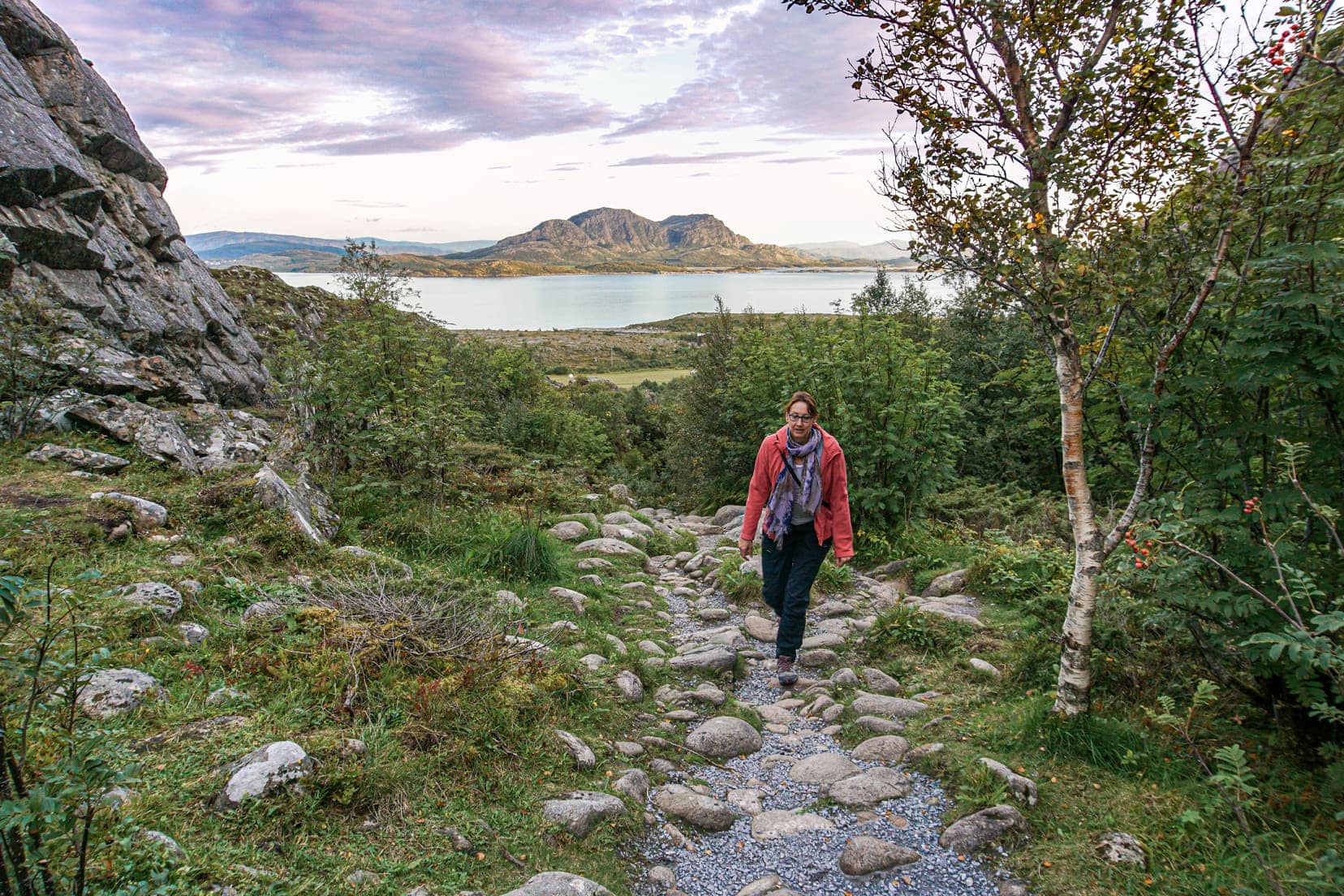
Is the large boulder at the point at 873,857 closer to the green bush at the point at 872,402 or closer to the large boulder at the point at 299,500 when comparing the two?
the large boulder at the point at 299,500

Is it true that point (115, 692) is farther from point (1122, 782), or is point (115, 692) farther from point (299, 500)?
point (1122, 782)

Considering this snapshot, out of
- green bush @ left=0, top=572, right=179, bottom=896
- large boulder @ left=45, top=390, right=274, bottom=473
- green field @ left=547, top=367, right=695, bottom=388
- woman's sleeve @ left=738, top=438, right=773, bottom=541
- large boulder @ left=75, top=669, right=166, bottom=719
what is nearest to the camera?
green bush @ left=0, top=572, right=179, bottom=896

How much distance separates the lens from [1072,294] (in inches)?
154

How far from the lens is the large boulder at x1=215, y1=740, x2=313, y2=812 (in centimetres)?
323

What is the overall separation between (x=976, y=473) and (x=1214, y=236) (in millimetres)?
14527

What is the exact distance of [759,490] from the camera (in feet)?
21.6

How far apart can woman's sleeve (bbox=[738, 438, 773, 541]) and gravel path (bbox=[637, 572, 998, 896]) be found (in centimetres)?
216

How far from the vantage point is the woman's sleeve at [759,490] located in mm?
6504

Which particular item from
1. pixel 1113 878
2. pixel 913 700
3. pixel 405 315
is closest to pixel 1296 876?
pixel 1113 878

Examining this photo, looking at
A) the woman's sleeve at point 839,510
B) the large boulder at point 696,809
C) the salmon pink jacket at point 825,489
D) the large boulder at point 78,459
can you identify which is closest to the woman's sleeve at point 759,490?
the salmon pink jacket at point 825,489

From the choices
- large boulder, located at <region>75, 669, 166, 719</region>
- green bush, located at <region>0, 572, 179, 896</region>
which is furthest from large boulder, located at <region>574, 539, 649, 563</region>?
green bush, located at <region>0, 572, 179, 896</region>

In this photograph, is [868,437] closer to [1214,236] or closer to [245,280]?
[1214,236]

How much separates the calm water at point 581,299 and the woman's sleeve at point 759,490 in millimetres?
57680

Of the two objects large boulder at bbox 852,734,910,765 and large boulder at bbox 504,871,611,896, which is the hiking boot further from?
large boulder at bbox 504,871,611,896
